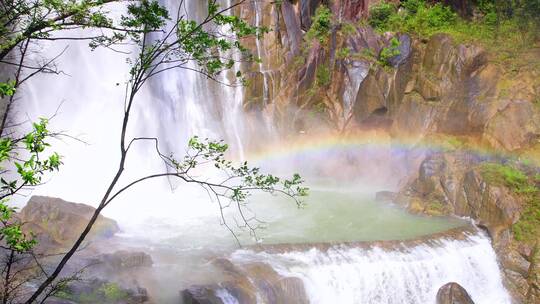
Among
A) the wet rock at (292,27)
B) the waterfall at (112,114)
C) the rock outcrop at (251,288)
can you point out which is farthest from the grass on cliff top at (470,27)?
the rock outcrop at (251,288)

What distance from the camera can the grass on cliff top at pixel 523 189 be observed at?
41.3 ft

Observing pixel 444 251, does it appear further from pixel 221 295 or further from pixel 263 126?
pixel 263 126

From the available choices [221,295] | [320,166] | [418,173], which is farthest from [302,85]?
[221,295]

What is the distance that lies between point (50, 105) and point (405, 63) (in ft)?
58.3

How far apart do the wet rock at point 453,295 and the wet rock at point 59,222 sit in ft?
34.0

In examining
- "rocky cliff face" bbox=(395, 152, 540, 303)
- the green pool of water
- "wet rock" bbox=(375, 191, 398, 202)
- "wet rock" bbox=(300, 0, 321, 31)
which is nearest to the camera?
"rocky cliff face" bbox=(395, 152, 540, 303)

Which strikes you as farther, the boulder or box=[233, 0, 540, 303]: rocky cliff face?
box=[233, 0, 540, 303]: rocky cliff face

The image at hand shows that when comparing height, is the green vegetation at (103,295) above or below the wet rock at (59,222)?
below

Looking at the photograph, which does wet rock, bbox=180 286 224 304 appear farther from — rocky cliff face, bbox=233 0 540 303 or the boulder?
rocky cliff face, bbox=233 0 540 303

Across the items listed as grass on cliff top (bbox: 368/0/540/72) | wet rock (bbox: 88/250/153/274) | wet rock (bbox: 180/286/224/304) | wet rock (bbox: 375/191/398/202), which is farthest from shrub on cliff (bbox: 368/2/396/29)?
wet rock (bbox: 180/286/224/304)

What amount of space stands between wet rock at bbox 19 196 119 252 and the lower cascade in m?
5.06

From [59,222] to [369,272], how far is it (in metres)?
9.67

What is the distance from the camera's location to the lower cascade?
10.4 meters

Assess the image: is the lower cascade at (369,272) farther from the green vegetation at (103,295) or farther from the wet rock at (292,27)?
the wet rock at (292,27)
